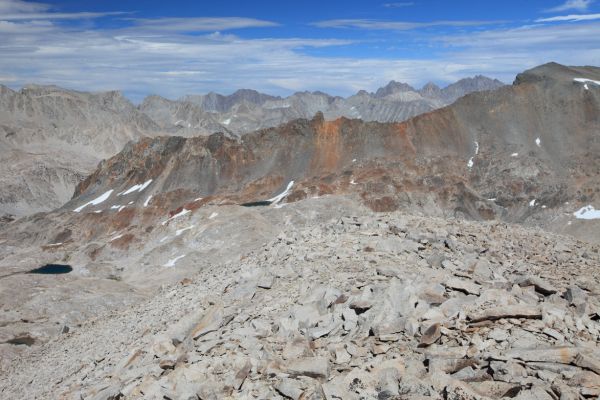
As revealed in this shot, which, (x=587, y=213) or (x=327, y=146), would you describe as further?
(x=327, y=146)

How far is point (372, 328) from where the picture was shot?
14.3 m

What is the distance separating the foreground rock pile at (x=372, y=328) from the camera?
12133mm

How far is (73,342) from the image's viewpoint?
28438 millimetres

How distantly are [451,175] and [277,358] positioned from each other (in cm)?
9671

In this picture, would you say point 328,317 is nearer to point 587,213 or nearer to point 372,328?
point 372,328

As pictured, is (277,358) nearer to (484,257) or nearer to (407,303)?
(407,303)

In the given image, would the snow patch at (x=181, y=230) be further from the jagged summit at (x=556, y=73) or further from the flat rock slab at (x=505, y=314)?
the jagged summit at (x=556, y=73)

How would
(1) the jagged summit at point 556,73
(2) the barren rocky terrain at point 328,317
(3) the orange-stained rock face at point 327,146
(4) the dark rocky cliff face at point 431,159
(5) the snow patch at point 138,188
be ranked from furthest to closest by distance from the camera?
(1) the jagged summit at point 556,73
(5) the snow patch at point 138,188
(3) the orange-stained rock face at point 327,146
(4) the dark rocky cliff face at point 431,159
(2) the barren rocky terrain at point 328,317

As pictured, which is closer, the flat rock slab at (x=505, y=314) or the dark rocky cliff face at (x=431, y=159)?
the flat rock slab at (x=505, y=314)

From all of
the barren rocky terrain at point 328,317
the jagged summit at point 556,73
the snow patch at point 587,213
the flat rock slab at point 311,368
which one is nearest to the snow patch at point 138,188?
the barren rocky terrain at point 328,317

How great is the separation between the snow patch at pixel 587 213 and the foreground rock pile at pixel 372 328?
75680 millimetres

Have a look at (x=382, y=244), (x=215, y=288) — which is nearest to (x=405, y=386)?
(x=382, y=244)

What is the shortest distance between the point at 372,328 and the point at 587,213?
302ft

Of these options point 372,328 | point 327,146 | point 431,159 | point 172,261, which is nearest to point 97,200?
point 327,146
